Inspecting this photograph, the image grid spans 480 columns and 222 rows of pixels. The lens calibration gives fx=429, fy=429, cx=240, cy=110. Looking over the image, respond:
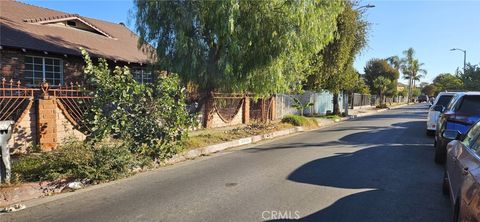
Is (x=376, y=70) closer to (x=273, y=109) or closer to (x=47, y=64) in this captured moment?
(x=273, y=109)

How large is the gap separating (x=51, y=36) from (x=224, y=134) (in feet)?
27.5

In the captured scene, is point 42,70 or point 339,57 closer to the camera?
point 42,70

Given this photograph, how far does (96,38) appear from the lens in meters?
20.6

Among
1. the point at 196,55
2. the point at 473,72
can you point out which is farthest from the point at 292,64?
the point at 473,72

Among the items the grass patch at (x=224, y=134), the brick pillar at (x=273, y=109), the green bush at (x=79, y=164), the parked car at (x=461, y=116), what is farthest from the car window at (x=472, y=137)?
the brick pillar at (x=273, y=109)

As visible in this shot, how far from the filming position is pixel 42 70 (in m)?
16.2

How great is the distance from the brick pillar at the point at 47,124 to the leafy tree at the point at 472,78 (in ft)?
109

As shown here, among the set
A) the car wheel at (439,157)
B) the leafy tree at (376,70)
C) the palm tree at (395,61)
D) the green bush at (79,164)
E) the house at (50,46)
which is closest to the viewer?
A: the green bush at (79,164)

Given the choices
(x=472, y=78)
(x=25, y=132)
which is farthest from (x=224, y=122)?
(x=472, y=78)

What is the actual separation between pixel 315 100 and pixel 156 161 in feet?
74.0

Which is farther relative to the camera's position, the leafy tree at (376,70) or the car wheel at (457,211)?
the leafy tree at (376,70)

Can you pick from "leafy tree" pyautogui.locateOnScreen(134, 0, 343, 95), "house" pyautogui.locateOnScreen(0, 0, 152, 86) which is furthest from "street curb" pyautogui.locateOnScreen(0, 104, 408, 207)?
"house" pyautogui.locateOnScreen(0, 0, 152, 86)

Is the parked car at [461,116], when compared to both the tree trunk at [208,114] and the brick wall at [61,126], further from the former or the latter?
the tree trunk at [208,114]

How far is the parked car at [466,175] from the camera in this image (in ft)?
12.0
